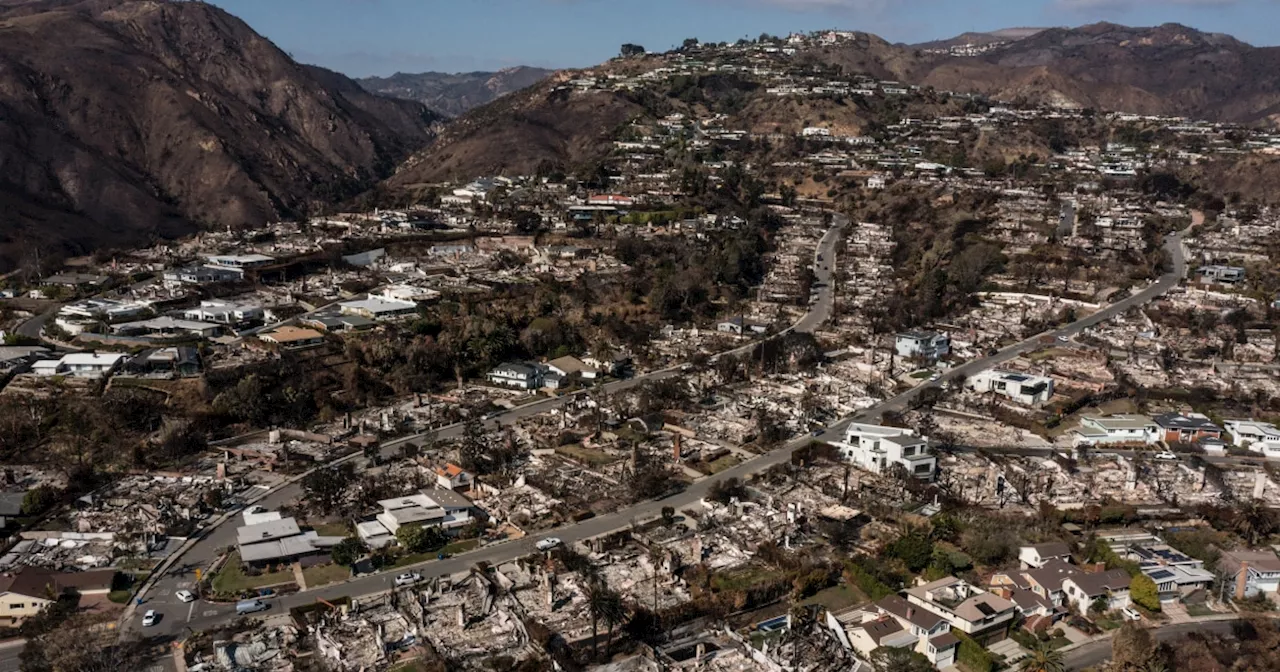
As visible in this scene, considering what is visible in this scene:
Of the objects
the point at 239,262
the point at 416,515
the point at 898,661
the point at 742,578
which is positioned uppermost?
the point at 239,262

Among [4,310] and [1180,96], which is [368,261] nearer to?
[4,310]

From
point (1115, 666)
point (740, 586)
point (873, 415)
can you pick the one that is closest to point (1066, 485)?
point (873, 415)

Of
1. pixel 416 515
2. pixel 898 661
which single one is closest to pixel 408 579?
pixel 416 515

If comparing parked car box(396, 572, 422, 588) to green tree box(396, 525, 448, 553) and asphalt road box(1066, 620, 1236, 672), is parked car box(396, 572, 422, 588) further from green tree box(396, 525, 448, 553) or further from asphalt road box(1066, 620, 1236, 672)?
asphalt road box(1066, 620, 1236, 672)

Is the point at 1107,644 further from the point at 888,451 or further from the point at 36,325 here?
the point at 36,325

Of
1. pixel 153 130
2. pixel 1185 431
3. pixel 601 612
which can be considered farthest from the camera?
pixel 153 130

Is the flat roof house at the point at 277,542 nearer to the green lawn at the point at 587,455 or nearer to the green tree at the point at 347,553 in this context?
the green tree at the point at 347,553

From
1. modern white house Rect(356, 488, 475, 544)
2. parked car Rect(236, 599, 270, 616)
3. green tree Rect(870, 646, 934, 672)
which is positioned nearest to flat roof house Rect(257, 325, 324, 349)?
modern white house Rect(356, 488, 475, 544)
